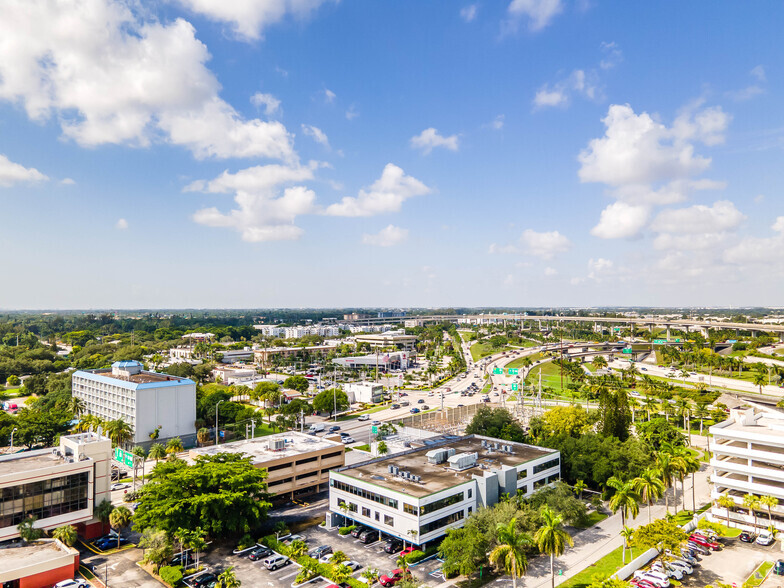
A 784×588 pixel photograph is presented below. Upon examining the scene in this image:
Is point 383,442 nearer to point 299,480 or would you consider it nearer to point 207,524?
point 299,480

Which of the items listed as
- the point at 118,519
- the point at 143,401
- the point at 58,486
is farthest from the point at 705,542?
the point at 143,401

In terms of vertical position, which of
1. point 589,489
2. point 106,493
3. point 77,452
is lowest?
point 589,489

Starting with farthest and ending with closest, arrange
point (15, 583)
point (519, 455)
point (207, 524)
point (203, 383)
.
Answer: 1. point (203, 383)
2. point (519, 455)
3. point (207, 524)
4. point (15, 583)

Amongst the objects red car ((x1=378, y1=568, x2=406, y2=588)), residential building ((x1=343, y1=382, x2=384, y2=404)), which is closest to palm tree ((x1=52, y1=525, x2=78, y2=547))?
red car ((x1=378, y1=568, x2=406, y2=588))

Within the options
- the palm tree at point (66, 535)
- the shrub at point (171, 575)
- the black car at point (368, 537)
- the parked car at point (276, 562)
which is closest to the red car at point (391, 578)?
the black car at point (368, 537)

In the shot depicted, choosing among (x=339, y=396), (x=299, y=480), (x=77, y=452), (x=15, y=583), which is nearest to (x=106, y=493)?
(x=77, y=452)

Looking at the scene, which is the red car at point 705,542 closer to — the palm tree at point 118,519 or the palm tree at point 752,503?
the palm tree at point 752,503

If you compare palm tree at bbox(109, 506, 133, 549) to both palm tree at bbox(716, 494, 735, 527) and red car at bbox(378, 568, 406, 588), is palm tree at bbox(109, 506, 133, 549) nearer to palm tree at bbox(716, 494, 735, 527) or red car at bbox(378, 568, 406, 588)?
red car at bbox(378, 568, 406, 588)
